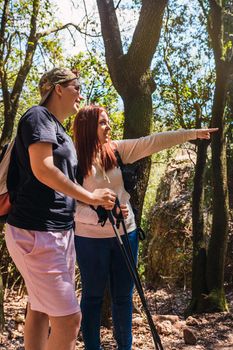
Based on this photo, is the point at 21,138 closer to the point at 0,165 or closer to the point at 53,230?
the point at 0,165

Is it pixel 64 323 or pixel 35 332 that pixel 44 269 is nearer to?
pixel 64 323

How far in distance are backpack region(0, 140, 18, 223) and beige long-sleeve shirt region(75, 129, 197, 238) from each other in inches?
28.7

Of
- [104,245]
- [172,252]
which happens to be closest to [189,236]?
[172,252]

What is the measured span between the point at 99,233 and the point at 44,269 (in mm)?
811

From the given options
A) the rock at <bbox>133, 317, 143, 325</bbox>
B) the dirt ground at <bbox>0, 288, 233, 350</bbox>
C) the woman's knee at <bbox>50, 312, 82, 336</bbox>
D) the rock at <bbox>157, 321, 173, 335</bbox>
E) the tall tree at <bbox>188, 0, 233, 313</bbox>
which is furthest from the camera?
the tall tree at <bbox>188, 0, 233, 313</bbox>

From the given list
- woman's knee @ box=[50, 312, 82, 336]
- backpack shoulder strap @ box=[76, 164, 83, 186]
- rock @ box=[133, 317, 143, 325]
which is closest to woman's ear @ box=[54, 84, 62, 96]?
backpack shoulder strap @ box=[76, 164, 83, 186]

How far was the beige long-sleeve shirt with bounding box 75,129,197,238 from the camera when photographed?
3.03 meters

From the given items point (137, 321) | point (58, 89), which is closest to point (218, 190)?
point (137, 321)

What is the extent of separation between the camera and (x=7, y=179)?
7.80ft

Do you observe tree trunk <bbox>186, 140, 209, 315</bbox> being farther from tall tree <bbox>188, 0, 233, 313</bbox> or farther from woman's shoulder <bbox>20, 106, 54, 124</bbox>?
woman's shoulder <bbox>20, 106, 54, 124</bbox>

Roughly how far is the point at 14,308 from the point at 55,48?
5.58 meters

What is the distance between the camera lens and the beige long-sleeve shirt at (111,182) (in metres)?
3.03

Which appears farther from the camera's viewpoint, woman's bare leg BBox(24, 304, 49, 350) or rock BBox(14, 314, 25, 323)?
rock BBox(14, 314, 25, 323)

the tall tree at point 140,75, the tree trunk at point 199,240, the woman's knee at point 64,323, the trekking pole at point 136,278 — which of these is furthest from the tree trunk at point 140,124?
the tree trunk at point 199,240
